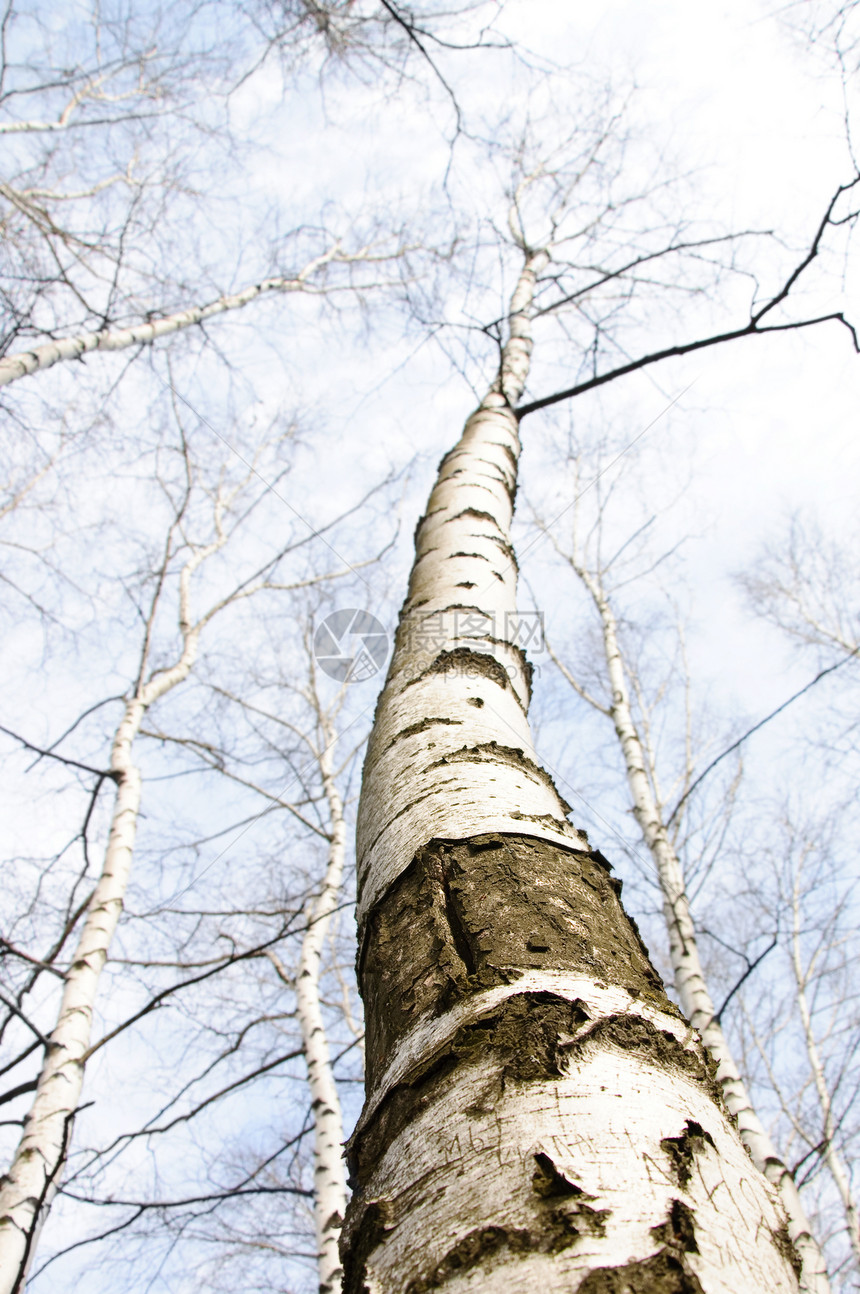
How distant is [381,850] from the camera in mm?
968

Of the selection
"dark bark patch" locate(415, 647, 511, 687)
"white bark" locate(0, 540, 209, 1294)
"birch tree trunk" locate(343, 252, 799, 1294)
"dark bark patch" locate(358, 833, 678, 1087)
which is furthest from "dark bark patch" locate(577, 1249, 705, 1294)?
"white bark" locate(0, 540, 209, 1294)

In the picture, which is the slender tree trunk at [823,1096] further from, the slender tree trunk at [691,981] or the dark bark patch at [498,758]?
the dark bark patch at [498,758]

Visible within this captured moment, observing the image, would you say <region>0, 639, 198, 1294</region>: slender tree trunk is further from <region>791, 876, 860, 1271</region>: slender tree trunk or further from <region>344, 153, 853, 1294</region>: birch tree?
<region>791, 876, 860, 1271</region>: slender tree trunk

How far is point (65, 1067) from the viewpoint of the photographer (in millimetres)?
2928

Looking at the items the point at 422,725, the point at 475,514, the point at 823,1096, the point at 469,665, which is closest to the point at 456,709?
the point at 422,725

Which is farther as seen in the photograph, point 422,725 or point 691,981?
point 691,981

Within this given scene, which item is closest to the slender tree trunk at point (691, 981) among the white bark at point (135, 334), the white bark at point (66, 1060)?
the white bark at point (66, 1060)

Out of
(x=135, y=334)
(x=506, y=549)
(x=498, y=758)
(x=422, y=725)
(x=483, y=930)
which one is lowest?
(x=483, y=930)

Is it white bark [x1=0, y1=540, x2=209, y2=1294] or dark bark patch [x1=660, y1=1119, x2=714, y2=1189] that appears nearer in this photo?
dark bark patch [x1=660, y1=1119, x2=714, y2=1189]

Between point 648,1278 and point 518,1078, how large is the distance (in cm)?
16

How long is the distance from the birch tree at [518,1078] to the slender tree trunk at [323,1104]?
145 centimetres

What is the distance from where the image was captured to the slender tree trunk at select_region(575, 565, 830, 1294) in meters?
2.88

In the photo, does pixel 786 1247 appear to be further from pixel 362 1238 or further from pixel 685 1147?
→ pixel 362 1238

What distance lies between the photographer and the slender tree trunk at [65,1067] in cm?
236
